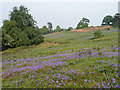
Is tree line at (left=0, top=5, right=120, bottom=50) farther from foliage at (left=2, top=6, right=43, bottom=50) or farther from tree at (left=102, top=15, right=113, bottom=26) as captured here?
tree at (left=102, top=15, right=113, bottom=26)

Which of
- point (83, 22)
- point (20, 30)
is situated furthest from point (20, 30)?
point (83, 22)

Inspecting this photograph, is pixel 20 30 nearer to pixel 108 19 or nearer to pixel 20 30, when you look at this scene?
pixel 20 30

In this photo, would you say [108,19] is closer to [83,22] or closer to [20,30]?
[83,22]

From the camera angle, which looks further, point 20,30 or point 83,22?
point 83,22

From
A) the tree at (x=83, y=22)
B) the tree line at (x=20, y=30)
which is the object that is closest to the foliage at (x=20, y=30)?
the tree line at (x=20, y=30)

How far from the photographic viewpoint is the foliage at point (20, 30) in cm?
Result: 3617

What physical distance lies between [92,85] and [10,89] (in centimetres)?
445

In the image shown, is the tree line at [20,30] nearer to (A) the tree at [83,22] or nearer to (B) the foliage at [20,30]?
(B) the foliage at [20,30]

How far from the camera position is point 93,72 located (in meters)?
6.88

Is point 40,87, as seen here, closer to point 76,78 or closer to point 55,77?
point 55,77

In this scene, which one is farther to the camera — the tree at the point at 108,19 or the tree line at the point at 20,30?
the tree at the point at 108,19

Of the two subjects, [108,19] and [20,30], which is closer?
[20,30]

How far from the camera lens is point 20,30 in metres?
40.0

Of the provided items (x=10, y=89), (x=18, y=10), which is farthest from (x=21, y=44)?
(x=10, y=89)
